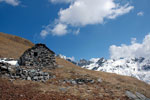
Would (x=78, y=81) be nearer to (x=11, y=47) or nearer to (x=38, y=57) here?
(x=38, y=57)

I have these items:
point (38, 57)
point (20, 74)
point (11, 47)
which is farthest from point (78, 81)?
point (11, 47)

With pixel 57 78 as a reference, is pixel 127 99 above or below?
below

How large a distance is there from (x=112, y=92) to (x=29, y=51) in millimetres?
18719

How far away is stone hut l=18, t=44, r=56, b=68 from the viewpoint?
103ft

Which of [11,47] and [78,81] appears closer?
[78,81]

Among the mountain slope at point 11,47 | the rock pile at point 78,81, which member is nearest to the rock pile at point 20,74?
the rock pile at point 78,81

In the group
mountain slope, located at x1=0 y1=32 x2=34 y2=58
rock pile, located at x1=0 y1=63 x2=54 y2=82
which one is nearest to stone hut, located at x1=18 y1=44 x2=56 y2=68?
rock pile, located at x1=0 y1=63 x2=54 y2=82

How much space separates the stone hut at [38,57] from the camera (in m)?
31.4

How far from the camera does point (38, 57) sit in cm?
3209

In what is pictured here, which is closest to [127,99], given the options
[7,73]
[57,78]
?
[57,78]

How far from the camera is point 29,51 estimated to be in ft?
105

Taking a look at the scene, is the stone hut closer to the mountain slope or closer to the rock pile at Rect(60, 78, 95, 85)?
the rock pile at Rect(60, 78, 95, 85)

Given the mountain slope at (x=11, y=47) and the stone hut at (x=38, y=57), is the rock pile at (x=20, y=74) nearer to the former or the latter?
the stone hut at (x=38, y=57)

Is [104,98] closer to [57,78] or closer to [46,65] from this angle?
[57,78]
